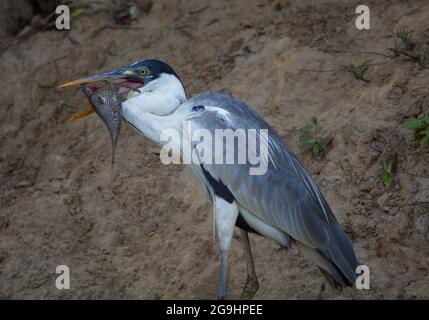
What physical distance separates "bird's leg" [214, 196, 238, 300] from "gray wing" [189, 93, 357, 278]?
0.25 ft

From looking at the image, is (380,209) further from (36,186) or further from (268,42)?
(36,186)

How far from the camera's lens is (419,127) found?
5086 millimetres

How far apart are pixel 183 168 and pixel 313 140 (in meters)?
0.99

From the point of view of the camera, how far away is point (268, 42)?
6465mm

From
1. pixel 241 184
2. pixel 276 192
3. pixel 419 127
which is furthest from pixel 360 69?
pixel 241 184

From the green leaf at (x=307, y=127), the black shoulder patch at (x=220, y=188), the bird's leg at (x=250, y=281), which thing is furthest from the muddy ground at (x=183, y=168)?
the black shoulder patch at (x=220, y=188)

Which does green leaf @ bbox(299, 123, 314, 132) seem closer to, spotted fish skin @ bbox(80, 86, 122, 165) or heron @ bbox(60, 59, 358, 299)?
heron @ bbox(60, 59, 358, 299)

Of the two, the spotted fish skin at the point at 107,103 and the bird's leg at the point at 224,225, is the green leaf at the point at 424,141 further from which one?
the spotted fish skin at the point at 107,103

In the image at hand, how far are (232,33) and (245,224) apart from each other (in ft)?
8.12

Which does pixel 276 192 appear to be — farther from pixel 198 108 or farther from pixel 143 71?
pixel 143 71

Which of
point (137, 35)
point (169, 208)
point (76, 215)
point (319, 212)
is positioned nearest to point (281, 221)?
point (319, 212)

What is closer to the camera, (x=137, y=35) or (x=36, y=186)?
(x=36, y=186)

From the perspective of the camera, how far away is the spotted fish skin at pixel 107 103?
455cm

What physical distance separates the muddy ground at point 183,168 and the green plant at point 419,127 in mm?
87
